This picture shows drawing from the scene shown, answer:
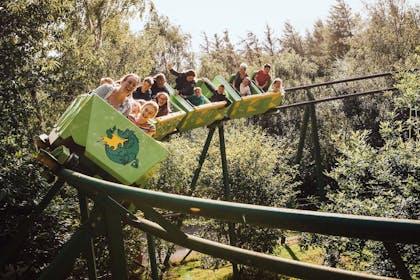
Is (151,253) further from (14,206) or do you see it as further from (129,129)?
(129,129)

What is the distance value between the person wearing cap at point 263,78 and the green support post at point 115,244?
7.08 metres

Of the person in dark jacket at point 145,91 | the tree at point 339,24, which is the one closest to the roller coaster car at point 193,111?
the person in dark jacket at point 145,91

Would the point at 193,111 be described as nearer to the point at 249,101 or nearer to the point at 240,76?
the point at 249,101

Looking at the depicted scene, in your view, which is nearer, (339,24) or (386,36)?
(386,36)

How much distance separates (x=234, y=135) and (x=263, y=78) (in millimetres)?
4191

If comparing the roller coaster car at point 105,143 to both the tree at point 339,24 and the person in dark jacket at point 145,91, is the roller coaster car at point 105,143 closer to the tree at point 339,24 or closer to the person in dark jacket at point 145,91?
the person in dark jacket at point 145,91

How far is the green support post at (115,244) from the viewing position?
1.26 m

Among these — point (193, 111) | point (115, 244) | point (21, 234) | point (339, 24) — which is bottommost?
point (21, 234)

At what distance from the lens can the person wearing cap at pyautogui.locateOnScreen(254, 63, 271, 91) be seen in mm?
8039

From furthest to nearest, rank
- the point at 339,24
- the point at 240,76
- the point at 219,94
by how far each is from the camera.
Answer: the point at 339,24 → the point at 240,76 → the point at 219,94

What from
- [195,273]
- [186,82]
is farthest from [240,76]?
[195,273]

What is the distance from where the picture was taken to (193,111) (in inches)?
235

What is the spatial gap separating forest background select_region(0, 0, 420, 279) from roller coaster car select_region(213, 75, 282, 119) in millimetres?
1056

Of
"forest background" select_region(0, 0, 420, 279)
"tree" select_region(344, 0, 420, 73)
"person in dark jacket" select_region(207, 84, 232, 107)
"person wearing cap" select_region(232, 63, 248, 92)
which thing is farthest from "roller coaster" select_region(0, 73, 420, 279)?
"tree" select_region(344, 0, 420, 73)
